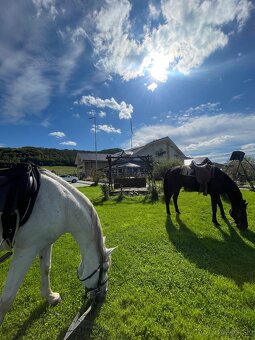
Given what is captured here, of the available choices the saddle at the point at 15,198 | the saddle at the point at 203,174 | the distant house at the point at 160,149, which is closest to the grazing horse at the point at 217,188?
the saddle at the point at 203,174

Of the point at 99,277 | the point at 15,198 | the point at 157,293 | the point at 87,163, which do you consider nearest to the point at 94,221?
the point at 99,277

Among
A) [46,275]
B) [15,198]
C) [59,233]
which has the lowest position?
[46,275]

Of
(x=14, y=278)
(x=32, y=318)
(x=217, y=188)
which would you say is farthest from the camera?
(x=217, y=188)

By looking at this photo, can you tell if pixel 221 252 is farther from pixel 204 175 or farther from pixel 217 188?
pixel 204 175

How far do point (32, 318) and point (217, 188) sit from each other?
21.1ft

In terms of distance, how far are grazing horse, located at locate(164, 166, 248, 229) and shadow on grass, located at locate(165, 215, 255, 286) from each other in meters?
0.49

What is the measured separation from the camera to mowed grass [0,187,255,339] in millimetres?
2814

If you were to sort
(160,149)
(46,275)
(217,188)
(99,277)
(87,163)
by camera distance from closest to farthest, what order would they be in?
(99,277) → (46,275) → (217,188) → (160,149) → (87,163)

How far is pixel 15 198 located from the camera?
8.10 ft

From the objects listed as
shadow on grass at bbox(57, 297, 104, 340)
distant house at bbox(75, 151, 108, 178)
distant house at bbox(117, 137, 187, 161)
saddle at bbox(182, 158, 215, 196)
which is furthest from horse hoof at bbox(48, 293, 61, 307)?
distant house at bbox(75, 151, 108, 178)

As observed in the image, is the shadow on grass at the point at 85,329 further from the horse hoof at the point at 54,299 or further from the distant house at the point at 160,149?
the distant house at the point at 160,149

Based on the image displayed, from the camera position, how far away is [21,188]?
8.25 feet

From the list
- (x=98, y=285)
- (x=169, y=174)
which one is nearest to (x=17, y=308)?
(x=98, y=285)

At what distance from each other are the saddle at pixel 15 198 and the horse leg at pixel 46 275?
0.73 m
